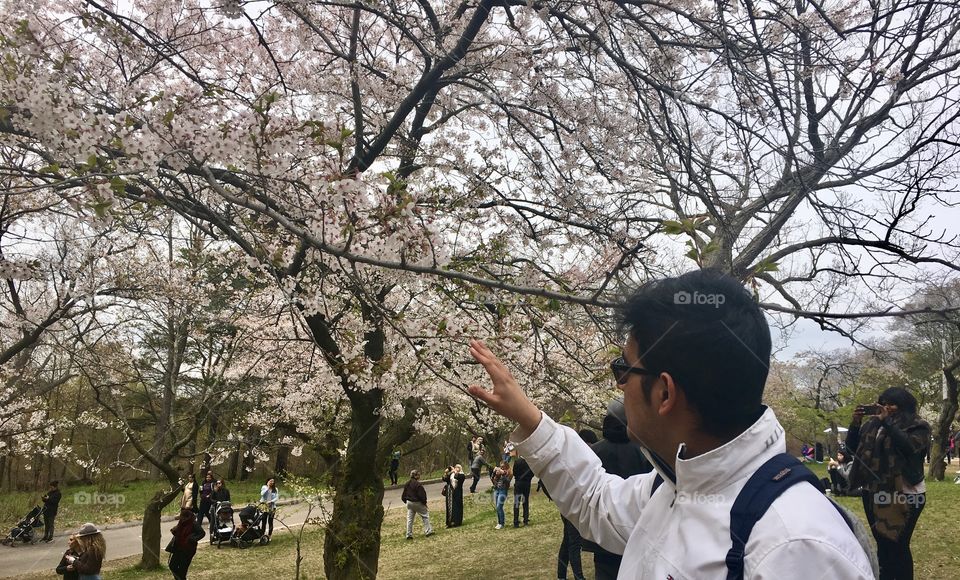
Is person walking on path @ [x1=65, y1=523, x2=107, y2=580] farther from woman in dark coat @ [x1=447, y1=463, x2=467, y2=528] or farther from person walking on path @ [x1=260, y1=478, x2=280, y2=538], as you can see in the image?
woman in dark coat @ [x1=447, y1=463, x2=467, y2=528]

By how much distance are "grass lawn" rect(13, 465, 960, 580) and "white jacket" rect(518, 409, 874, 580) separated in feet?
17.9

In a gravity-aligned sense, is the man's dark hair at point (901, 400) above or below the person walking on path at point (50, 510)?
above

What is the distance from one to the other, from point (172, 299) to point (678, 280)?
26.7 feet

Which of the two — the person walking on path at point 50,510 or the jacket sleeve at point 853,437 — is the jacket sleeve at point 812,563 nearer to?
the jacket sleeve at point 853,437

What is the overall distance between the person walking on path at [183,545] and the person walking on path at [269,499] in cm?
188

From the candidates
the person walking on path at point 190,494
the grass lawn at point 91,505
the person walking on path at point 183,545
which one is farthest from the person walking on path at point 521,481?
the grass lawn at point 91,505

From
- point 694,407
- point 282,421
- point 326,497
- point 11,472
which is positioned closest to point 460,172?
point 326,497

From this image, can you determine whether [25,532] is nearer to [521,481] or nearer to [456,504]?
[456,504]

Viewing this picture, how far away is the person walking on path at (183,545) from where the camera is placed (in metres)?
7.20

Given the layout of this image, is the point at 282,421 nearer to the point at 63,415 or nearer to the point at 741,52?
the point at 63,415

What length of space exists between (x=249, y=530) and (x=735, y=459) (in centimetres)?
1270

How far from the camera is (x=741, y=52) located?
2.85m

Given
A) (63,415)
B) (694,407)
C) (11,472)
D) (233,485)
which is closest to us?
(694,407)

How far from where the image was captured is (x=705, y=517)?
3.16 feet
